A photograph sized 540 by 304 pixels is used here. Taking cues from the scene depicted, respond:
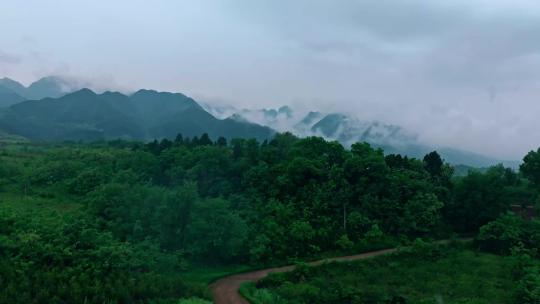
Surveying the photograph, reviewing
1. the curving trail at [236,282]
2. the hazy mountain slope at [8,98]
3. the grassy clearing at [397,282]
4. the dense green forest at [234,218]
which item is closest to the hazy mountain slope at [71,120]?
the hazy mountain slope at [8,98]

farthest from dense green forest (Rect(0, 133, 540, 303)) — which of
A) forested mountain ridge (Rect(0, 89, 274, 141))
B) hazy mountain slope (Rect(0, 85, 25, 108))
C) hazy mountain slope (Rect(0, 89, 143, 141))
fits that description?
hazy mountain slope (Rect(0, 85, 25, 108))

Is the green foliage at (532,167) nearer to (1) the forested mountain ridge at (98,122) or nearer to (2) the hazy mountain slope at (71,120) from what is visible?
(1) the forested mountain ridge at (98,122)

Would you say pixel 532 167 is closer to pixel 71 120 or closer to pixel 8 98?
pixel 71 120

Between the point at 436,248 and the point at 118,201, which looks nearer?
the point at 118,201

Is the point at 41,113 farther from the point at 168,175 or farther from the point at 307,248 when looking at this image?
the point at 307,248

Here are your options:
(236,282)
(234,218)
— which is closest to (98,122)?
(234,218)

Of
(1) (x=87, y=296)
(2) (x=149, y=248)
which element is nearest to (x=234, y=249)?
(2) (x=149, y=248)
